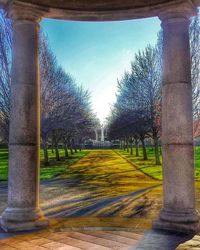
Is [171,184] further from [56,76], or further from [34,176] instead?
[56,76]

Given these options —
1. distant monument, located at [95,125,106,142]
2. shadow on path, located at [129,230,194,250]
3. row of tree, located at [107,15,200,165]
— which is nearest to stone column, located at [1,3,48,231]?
shadow on path, located at [129,230,194,250]

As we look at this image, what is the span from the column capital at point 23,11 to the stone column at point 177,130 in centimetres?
381

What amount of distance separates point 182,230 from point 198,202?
663cm

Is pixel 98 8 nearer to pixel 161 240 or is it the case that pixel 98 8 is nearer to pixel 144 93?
pixel 161 240

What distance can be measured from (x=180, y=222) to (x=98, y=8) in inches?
272

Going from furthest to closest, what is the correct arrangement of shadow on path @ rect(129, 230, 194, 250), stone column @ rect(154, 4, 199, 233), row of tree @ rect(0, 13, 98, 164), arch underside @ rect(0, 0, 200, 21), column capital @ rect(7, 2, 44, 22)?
1. row of tree @ rect(0, 13, 98, 164)
2. arch underside @ rect(0, 0, 200, 21)
3. column capital @ rect(7, 2, 44, 22)
4. stone column @ rect(154, 4, 199, 233)
5. shadow on path @ rect(129, 230, 194, 250)

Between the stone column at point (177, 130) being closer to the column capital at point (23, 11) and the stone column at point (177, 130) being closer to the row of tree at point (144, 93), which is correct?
the column capital at point (23, 11)

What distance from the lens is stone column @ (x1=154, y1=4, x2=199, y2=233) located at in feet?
31.2

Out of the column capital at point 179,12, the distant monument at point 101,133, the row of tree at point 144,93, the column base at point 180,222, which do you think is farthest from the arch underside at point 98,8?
the distant monument at point 101,133

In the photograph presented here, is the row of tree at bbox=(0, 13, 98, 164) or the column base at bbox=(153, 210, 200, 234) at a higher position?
the row of tree at bbox=(0, 13, 98, 164)

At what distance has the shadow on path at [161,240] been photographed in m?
7.73

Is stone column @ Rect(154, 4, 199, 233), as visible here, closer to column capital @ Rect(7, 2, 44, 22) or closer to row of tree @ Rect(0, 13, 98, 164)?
column capital @ Rect(7, 2, 44, 22)

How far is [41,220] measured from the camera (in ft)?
32.3

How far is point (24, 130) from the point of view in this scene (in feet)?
32.8
